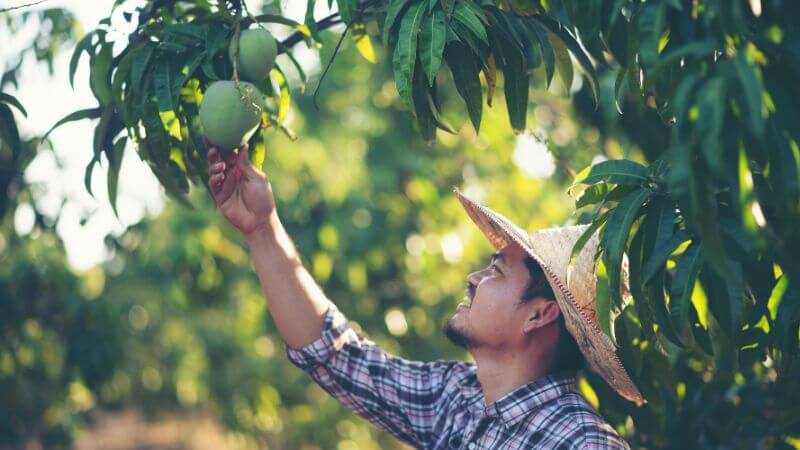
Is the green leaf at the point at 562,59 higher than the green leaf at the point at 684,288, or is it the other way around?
the green leaf at the point at 562,59

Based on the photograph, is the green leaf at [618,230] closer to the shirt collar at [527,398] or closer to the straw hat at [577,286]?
the straw hat at [577,286]

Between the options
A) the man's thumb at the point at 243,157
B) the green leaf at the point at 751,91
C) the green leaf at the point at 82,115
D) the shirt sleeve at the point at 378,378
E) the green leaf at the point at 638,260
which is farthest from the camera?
the shirt sleeve at the point at 378,378

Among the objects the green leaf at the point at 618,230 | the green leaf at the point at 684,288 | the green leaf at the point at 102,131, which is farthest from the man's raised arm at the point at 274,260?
the green leaf at the point at 684,288

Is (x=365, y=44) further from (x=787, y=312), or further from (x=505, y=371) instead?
(x=787, y=312)

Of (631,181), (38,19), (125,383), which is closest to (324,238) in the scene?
(38,19)

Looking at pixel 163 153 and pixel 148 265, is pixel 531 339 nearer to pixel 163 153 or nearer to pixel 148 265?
pixel 163 153

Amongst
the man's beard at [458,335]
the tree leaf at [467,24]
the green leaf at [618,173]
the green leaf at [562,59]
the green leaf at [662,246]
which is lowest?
the man's beard at [458,335]

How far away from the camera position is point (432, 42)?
1562 millimetres

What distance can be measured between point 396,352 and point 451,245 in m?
0.73

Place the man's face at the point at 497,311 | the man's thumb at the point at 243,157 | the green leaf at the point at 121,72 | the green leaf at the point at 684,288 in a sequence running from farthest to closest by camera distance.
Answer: the man's face at the point at 497,311, the man's thumb at the point at 243,157, the green leaf at the point at 121,72, the green leaf at the point at 684,288

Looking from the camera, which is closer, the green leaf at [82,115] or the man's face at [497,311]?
the green leaf at [82,115]

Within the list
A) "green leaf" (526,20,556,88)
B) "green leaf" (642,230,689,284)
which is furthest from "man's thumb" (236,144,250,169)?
"green leaf" (642,230,689,284)

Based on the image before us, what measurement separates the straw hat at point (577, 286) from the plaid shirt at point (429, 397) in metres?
0.11

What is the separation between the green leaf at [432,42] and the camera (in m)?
1.54
